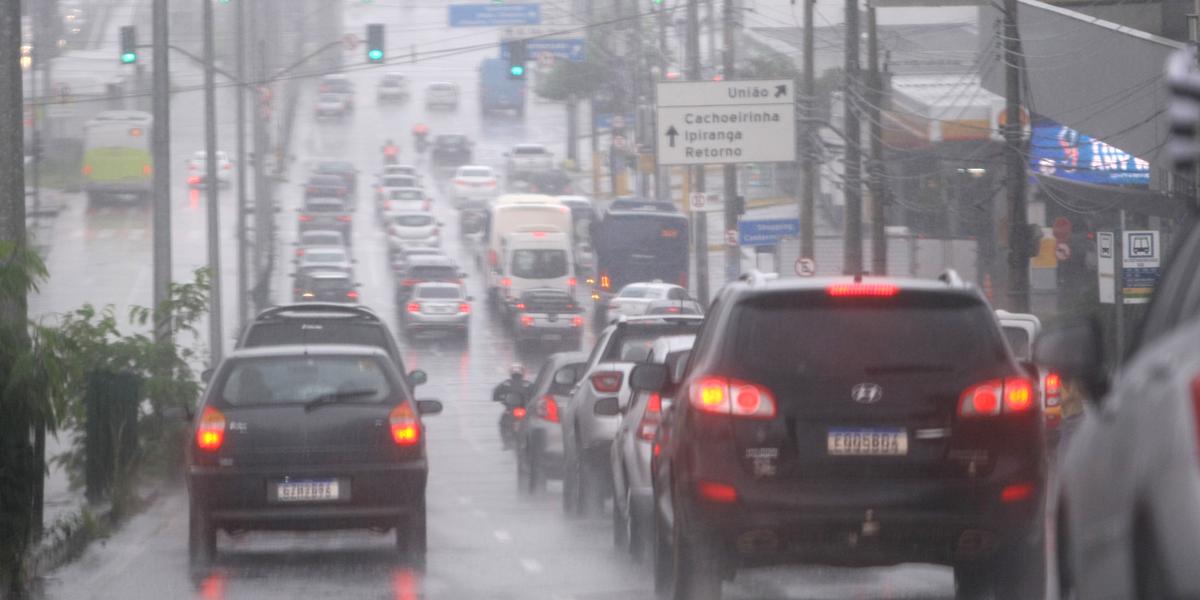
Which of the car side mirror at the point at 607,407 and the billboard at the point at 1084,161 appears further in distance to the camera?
the billboard at the point at 1084,161

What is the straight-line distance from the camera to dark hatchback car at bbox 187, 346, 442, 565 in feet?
42.6

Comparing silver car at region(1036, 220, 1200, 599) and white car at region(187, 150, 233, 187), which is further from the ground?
white car at region(187, 150, 233, 187)

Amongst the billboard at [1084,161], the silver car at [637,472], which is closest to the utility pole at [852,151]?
the billboard at [1084,161]

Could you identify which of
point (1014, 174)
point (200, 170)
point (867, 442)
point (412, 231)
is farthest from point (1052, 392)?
point (200, 170)

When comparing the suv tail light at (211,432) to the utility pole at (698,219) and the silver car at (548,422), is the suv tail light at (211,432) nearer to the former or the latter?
the silver car at (548,422)

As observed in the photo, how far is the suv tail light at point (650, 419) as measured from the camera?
12945mm

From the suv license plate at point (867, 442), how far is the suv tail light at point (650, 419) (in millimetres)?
4001

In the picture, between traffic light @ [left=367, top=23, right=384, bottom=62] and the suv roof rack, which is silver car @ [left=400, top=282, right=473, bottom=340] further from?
the suv roof rack

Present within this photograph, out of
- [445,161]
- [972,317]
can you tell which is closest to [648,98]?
[445,161]

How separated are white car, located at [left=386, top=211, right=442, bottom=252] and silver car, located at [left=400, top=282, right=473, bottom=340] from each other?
1537 centimetres

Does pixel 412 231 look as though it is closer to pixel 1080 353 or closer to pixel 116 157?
pixel 116 157

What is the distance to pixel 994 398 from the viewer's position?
8.94 meters

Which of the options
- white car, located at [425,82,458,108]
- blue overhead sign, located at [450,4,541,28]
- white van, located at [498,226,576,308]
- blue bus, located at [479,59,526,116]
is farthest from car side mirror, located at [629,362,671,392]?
white car, located at [425,82,458,108]

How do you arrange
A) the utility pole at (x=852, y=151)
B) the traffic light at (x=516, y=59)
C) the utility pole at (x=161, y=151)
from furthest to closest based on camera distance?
the traffic light at (x=516, y=59), the utility pole at (x=852, y=151), the utility pole at (x=161, y=151)
